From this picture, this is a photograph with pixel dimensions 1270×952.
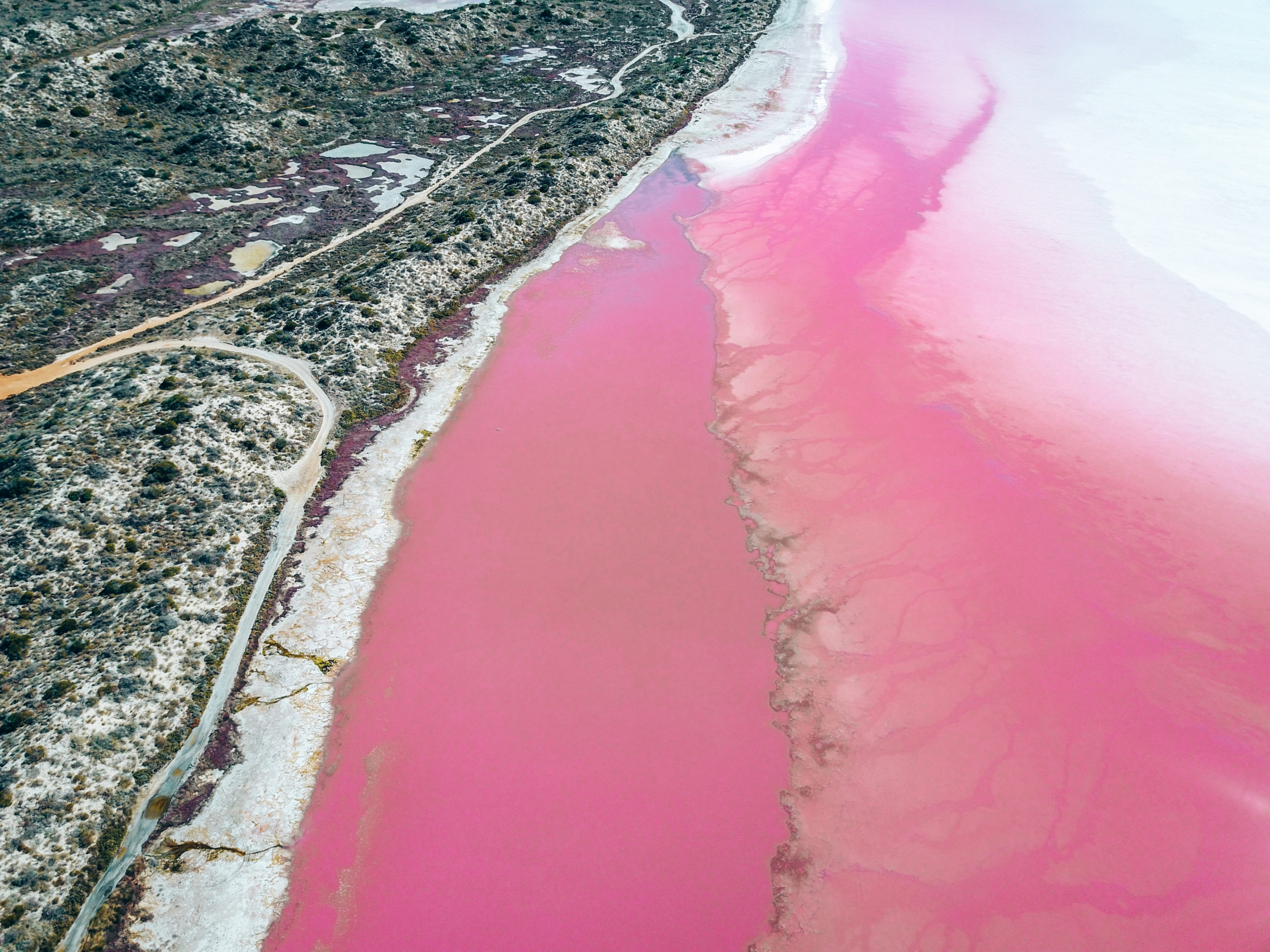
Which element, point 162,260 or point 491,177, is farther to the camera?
point 491,177

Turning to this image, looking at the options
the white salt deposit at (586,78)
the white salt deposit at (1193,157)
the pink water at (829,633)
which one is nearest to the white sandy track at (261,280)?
the white salt deposit at (586,78)

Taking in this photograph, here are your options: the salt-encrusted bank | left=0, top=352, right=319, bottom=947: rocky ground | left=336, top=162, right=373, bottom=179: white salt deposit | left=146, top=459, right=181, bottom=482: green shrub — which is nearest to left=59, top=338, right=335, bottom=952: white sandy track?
left=0, top=352, right=319, bottom=947: rocky ground

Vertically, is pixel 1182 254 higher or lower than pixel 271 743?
higher

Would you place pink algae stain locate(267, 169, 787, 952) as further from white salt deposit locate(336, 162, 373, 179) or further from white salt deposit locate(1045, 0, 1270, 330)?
white salt deposit locate(1045, 0, 1270, 330)

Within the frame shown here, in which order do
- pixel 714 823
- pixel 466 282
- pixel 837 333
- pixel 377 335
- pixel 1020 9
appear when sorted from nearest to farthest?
pixel 714 823
pixel 377 335
pixel 837 333
pixel 466 282
pixel 1020 9

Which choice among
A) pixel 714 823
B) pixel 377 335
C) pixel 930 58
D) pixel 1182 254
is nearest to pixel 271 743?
pixel 714 823

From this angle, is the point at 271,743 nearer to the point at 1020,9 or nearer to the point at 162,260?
the point at 162,260
